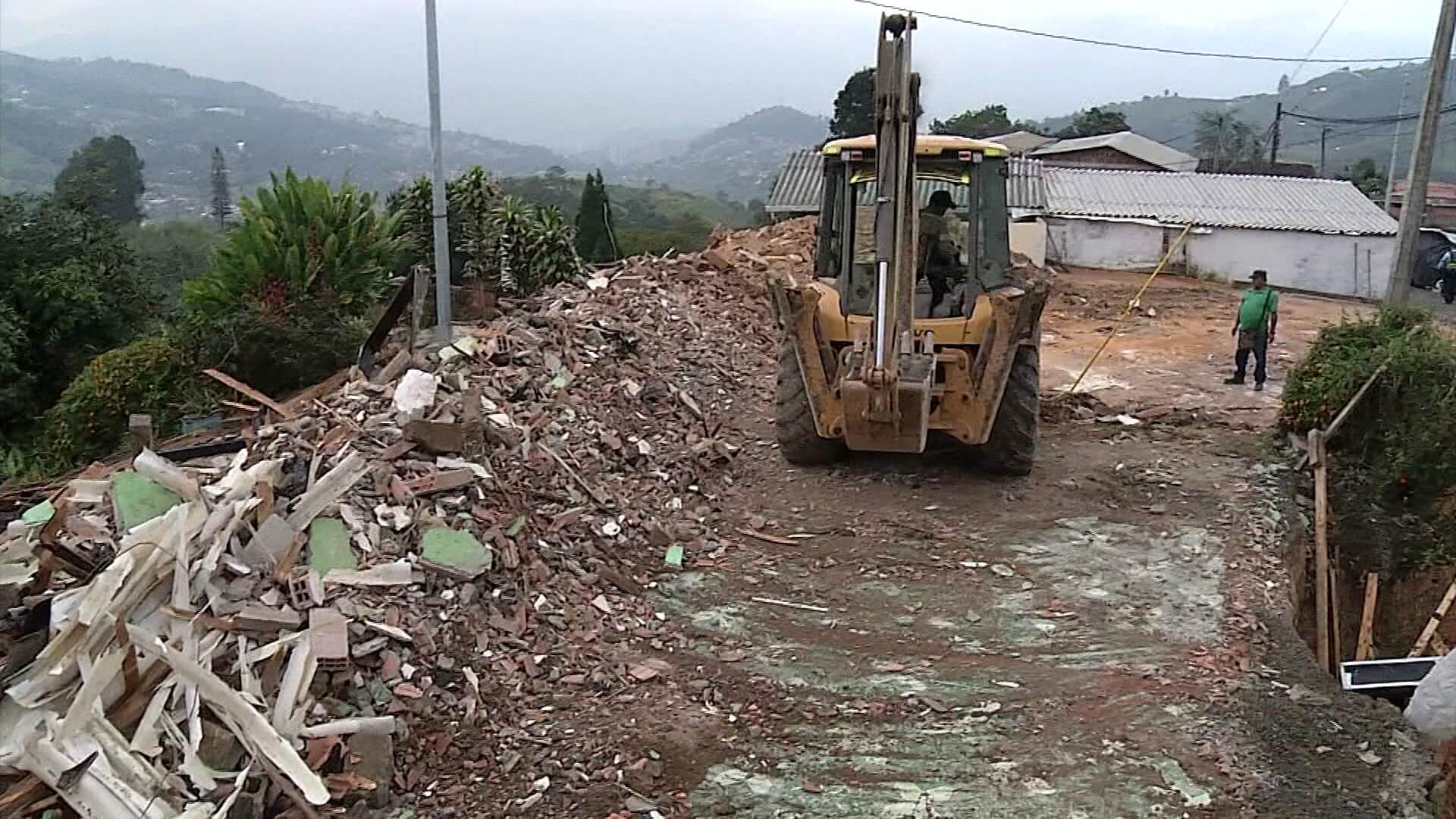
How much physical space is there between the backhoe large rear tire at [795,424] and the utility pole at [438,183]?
10.4 feet

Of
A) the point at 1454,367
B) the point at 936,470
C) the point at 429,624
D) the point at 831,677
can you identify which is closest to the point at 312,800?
the point at 429,624

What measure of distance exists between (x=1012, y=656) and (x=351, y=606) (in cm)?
310

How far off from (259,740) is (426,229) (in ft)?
47.5

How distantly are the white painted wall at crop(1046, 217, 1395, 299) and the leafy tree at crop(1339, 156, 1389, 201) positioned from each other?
14635mm

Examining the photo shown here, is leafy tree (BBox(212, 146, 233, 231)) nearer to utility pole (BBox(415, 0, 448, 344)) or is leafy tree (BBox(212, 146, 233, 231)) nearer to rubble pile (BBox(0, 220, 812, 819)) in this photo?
utility pole (BBox(415, 0, 448, 344))

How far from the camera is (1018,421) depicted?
8.08 metres

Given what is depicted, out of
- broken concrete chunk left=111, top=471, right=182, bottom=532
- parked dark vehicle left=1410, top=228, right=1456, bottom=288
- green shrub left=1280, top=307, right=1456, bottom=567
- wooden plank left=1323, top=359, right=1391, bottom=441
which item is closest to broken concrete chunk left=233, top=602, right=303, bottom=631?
broken concrete chunk left=111, top=471, right=182, bottom=532

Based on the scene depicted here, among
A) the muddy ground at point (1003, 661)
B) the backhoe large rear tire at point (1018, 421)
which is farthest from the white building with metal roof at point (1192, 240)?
the muddy ground at point (1003, 661)

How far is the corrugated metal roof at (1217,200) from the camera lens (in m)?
27.5

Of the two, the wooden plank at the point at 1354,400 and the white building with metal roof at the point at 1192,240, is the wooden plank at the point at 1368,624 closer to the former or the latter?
the wooden plank at the point at 1354,400

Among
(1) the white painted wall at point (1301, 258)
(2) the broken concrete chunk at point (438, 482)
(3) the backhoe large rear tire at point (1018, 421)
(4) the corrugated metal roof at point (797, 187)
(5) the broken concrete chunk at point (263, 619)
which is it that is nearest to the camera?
(5) the broken concrete chunk at point (263, 619)

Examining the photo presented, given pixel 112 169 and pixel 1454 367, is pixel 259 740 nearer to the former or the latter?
pixel 1454 367

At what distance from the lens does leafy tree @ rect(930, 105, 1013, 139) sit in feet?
168

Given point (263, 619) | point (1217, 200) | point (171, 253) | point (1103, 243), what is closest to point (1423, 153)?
point (1103, 243)
